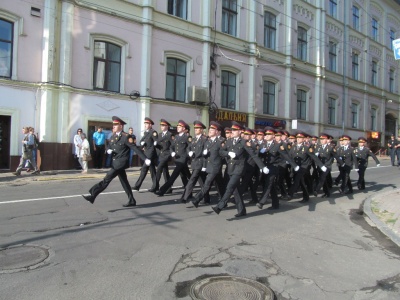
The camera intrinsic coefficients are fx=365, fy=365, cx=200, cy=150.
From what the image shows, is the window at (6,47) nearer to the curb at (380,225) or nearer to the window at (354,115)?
the curb at (380,225)

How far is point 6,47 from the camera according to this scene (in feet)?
45.9

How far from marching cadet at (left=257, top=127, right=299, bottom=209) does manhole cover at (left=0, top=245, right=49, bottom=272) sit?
4681 mm

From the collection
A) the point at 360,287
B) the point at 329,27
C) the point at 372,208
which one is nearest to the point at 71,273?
the point at 360,287

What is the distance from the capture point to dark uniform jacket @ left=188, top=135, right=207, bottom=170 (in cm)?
805

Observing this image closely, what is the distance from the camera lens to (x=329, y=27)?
29.1m

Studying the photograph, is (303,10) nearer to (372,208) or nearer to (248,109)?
(248,109)

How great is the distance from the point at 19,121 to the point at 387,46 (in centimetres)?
3594

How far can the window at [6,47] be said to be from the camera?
13.9 m

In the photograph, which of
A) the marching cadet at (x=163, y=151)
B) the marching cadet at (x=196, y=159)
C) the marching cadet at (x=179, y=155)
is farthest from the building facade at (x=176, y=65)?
the marching cadet at (x=196, y=159)

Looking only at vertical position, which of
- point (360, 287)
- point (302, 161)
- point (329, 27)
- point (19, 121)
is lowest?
point (360, 287)

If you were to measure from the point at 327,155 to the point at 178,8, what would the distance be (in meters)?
13.0

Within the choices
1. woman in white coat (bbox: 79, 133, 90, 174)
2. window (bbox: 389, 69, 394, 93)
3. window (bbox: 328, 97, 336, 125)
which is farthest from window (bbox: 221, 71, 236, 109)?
window (bbox: 389, 69, 394, 93)

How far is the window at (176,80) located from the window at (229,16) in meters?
4.07

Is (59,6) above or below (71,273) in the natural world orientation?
above
